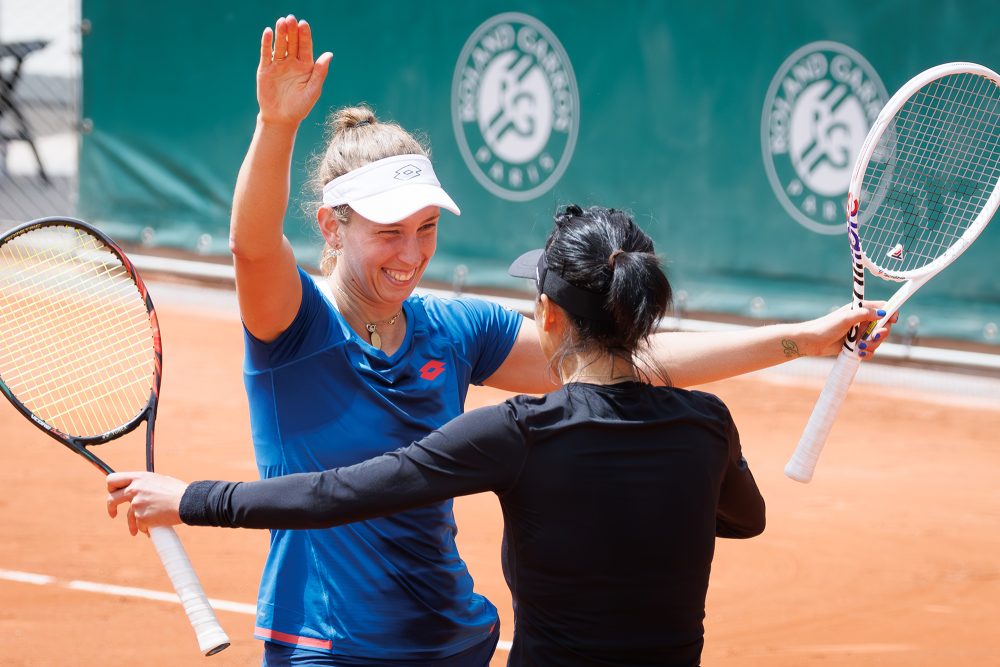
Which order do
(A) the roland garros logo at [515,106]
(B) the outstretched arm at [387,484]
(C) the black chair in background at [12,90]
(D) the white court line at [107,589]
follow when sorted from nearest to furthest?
A: 1. (B) the outstretched arm at [387,484]
2. (D) the white court line at [107,589]
3. (A) the roland garros logo at [515,106]
4. (C) the black chair in background at [12,90]

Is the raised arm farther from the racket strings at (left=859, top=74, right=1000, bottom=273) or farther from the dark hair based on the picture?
the racket strings at (left=859, top=74, right=1000, bottom=273)

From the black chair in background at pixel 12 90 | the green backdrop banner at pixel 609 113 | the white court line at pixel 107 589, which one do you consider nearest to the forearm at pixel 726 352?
the white court line at pixel 107 589

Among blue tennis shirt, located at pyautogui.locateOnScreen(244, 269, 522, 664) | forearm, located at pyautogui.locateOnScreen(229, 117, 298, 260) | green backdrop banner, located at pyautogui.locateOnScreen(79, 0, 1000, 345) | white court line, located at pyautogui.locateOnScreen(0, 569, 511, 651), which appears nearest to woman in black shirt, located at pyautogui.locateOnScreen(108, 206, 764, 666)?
blue tennis shirt, located at pyautogui.locateOnScreen(244, 269, 522, 664)

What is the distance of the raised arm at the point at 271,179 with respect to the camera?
7.49 feet

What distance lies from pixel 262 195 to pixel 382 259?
371 mm

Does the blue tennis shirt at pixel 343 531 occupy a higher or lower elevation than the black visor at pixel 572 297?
lower

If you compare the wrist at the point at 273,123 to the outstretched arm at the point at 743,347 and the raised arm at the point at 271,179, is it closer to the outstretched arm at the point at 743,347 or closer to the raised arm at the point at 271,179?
the raised arm at the point at 271,179

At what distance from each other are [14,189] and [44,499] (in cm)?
716

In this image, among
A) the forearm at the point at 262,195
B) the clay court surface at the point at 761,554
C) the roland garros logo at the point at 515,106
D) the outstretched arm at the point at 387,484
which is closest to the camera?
the outstretched arm at the point at 387,484

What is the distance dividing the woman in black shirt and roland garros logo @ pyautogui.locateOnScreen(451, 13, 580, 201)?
8.46 metres

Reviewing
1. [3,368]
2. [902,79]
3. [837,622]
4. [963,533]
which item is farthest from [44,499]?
[902,79]

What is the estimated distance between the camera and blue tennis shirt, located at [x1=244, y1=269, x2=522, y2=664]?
2.40 metres

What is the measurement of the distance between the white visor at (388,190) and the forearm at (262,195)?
0.28 meters

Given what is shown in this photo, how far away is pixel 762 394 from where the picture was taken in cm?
894
